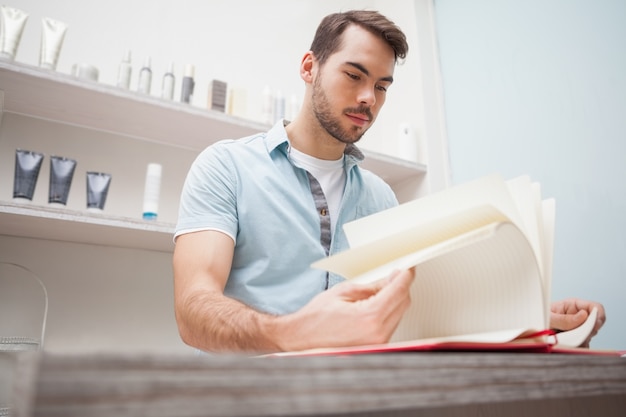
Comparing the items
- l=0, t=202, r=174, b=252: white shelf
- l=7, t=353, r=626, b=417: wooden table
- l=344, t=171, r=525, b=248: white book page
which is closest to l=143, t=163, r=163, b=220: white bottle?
l=0, t=202, r=174, b=252: white shelf

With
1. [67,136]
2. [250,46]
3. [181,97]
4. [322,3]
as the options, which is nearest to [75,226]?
[67,136]

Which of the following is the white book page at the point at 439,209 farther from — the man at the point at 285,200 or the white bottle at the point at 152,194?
the white bottle at the point at 152,194

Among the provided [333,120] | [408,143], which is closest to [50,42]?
[333,120]

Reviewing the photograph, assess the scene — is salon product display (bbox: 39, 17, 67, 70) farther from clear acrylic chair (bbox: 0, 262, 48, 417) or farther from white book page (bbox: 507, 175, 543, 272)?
white book page (bbox: 507, 175, 543, 272)

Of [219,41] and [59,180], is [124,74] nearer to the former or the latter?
[59,180]

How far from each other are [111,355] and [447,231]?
1.11 feet

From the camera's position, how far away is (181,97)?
1572 mm

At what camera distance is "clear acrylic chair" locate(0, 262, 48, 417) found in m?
1.27

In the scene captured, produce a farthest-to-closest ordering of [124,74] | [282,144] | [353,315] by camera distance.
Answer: [124,74] < [282,144] < [353,315]

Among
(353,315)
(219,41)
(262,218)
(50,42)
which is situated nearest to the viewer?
(353,315)

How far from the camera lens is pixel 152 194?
1396 mm

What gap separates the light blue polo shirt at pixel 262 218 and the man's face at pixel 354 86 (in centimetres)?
15

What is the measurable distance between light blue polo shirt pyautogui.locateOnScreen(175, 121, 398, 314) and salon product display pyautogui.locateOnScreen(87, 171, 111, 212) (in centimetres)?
46

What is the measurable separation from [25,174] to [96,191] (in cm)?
18
